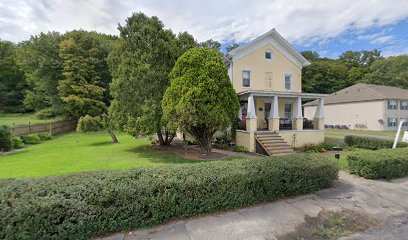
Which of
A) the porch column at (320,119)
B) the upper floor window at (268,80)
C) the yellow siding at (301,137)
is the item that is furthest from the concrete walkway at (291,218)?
the upper floor window at (268,80)

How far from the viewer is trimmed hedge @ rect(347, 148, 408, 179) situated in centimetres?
607

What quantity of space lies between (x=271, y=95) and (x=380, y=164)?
→ 282 inches

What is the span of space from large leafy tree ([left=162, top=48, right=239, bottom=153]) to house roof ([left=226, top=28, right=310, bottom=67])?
4809mm

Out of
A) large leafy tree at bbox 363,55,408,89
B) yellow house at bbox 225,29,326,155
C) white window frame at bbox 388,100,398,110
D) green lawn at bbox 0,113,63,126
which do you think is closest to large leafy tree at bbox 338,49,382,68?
large leafy tree at bbox 363,55,408,89

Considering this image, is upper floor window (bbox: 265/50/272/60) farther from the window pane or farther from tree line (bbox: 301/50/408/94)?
tree line (bbox: 301/50/408/94)

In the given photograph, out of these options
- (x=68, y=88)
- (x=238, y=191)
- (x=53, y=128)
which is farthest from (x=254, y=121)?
(x=68, y=88)

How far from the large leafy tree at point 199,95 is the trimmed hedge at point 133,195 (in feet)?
14.7

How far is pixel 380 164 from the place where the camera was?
6031mm

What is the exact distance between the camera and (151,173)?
155 inches

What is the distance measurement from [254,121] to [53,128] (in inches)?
905

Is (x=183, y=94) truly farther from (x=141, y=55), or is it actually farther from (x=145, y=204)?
(x=145, y=204)

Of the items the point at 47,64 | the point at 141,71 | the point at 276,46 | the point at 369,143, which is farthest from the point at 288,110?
the point at 47,64

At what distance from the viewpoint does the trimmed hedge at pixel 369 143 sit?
40.2 feet

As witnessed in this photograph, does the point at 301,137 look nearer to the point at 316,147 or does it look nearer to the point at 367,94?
the point at 316,147
